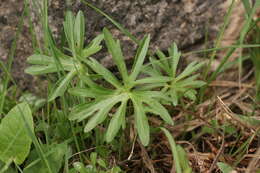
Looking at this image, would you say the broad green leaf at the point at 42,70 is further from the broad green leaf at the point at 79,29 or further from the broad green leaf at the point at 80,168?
the broad green leaf at the point at 80,168

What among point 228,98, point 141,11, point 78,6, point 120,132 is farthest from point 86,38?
point 228,98

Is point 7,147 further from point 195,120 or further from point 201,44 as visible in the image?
point 201,44

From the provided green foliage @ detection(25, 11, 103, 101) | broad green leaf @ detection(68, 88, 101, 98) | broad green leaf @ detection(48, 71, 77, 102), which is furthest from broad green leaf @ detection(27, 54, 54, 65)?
broad green leaf @ detection(68, 88, 101, 98)

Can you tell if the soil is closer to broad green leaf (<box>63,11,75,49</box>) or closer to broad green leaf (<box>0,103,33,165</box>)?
broad green leaf (<box>63,11,75,49</box>)

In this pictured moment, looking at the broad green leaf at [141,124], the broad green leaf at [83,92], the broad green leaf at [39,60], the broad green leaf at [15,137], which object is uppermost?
the broad green leaf at [39,60]

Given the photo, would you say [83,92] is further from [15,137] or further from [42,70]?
[15,137]

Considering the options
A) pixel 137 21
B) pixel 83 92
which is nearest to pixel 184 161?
pixel 83 92

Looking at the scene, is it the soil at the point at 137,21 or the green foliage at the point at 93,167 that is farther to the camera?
the soil at the point at 137,21

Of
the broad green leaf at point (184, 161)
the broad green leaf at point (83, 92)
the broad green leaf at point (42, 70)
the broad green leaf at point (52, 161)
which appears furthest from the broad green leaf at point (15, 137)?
the broad green leaf at point (184, 161)
